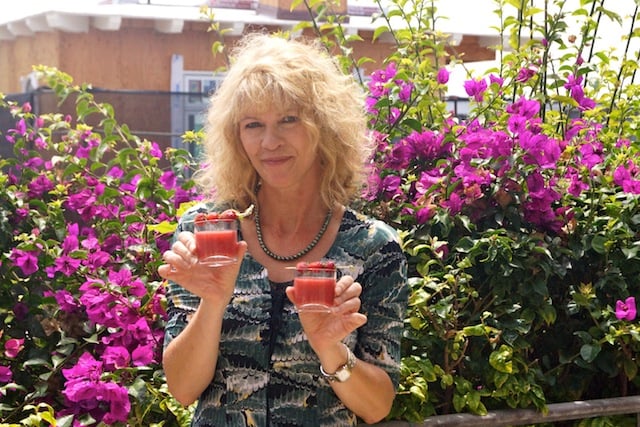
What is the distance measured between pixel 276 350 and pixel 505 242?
0.87 meters

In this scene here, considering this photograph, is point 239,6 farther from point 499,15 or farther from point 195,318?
point 195,318

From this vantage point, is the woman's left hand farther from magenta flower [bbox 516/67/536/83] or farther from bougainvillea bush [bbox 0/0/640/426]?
magenta flower [bbox 516/67/536/83]

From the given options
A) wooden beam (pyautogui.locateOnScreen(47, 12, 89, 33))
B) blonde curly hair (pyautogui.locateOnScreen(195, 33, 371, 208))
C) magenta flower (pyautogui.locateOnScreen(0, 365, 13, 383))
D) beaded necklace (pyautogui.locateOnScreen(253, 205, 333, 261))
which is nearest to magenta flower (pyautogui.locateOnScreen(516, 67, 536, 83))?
blonde curly hair (pyautogui.locateOnScreen(195, 33, 371, 208))

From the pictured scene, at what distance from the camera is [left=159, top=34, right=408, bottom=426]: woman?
213 centimetres

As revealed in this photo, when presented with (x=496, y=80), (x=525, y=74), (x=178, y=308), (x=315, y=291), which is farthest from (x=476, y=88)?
(x=315, y=291)

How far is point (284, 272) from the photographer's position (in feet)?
7.32

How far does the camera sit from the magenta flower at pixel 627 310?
2807mm

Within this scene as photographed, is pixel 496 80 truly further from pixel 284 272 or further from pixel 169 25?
pixel 169 25

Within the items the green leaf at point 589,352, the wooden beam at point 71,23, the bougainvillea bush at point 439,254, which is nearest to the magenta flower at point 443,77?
the bougainvillea bush at point 439,254

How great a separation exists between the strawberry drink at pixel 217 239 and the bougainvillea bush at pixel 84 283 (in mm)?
728

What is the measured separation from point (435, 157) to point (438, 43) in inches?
29.2

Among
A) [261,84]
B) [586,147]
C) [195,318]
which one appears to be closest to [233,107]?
[261,84]

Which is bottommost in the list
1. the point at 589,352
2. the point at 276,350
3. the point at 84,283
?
the point at 589,352

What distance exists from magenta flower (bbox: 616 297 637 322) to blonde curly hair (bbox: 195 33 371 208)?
918 millimetres
